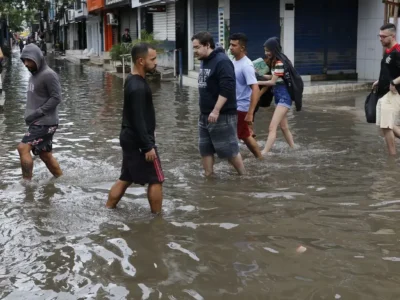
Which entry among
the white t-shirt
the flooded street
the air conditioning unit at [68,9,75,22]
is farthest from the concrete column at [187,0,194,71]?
the air conditioning unit at [68,9,75,22]

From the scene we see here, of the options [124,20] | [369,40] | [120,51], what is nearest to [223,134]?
[369,40]

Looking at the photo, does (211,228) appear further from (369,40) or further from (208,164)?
(369,40)

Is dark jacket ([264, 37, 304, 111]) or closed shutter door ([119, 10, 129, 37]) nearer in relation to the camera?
dark jacket ([264, 37, 304, 111])

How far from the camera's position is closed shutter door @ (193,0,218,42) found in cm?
1872

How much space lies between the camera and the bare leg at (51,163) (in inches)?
270

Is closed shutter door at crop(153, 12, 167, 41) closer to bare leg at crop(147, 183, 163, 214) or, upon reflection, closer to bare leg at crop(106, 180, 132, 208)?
bare leg at crop(106, 180, 132, 208)

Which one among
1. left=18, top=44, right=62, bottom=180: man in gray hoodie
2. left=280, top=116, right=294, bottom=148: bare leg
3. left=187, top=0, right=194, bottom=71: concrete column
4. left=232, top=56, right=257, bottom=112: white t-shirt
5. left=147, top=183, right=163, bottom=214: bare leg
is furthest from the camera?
left=187, top=0, right=194, bottom=71: concrete column

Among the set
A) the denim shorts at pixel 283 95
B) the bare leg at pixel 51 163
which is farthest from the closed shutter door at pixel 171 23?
the bare leg at pixel 51 163

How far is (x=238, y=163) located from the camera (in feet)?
22.5

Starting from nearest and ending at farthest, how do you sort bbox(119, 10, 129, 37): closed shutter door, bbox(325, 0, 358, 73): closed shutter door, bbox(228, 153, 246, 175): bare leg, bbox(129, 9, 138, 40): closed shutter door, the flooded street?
1. the flooded street
2. bbox(228, 153, 246, 175): bare leg
3. bbox(325, 0, 358, 73): closed shutter door
4. bbox(129, 9, 138, 40): closed shutter door
5. bbox(119, 10, 129, 37): closed shutter door

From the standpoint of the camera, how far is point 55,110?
21.9 ft

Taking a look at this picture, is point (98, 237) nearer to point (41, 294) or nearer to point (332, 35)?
point (41, 294)

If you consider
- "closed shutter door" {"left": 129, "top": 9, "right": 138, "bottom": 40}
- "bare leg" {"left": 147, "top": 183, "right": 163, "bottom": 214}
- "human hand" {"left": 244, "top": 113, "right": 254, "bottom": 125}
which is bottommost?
"bare leg" {"left": 147, "top": 183, "right": 163, "bottom": 214}

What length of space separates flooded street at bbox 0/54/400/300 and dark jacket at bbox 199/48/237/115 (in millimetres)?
907
